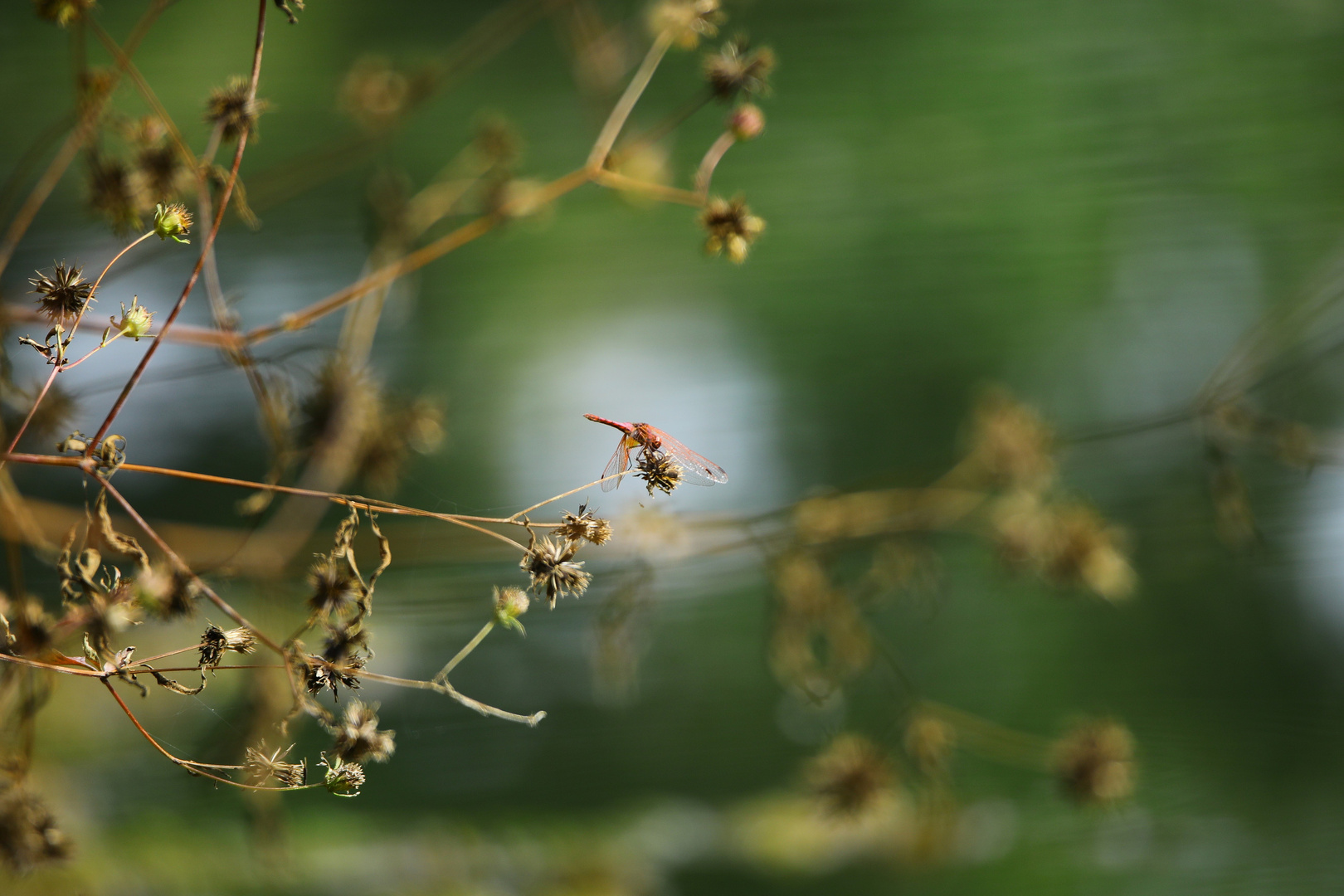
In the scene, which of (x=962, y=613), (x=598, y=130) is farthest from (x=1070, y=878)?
(x=598, y=130)

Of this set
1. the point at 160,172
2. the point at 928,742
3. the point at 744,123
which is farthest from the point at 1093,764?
the point at 160,172

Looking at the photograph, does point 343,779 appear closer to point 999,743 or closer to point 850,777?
point 850,777

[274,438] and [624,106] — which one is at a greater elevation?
[624,106]

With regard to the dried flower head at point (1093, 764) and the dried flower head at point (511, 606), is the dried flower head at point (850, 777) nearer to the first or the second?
the dried flower head at point (1093, 764)

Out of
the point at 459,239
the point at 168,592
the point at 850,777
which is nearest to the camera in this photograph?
the point at 168,592

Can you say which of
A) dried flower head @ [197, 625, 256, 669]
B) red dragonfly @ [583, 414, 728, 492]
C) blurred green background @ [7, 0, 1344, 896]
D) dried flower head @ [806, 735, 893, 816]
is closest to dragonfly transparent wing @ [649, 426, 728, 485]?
red dragonfly @ [583, 414, 728, 492]

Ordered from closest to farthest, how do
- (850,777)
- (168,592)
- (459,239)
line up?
(168,592) < (459,239) < (850,777)
